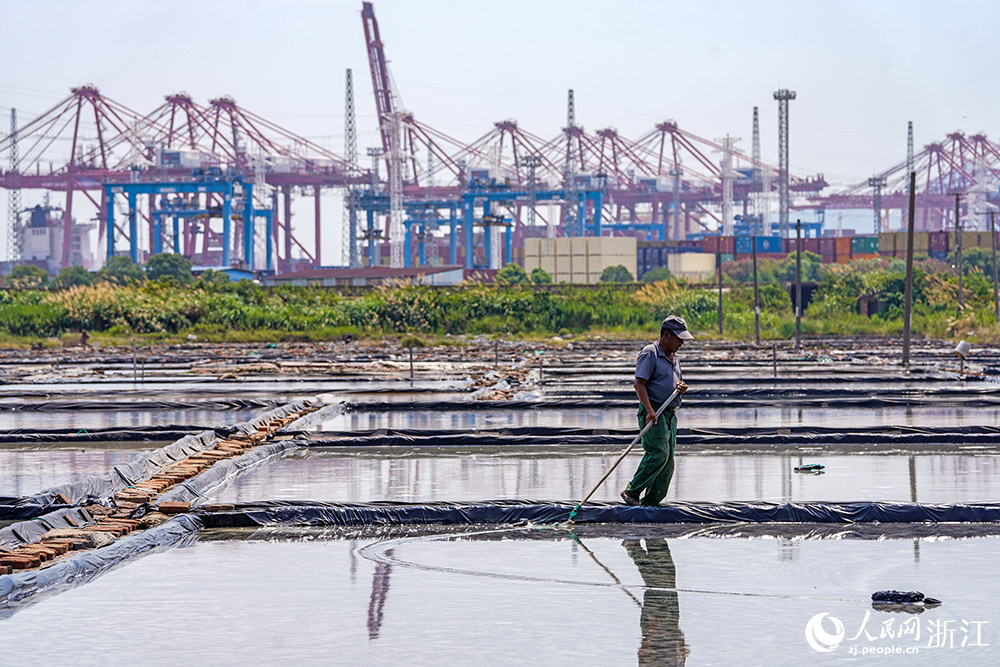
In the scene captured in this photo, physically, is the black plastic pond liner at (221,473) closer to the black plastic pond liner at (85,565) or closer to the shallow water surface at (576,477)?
the shallow water surface at (576,477)

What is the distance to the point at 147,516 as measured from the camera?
26.3ft

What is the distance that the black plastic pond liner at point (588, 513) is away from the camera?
7.85 meters

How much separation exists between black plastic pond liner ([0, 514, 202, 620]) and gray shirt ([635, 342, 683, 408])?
2963mm

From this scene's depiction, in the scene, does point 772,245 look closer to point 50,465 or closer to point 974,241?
point 974,241

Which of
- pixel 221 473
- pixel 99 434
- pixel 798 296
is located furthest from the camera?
pixel 798 296

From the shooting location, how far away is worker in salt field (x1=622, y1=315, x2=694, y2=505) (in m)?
7.86

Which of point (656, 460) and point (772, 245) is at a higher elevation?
point (772, 245)

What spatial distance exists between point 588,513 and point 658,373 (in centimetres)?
100

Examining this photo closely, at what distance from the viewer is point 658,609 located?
5789 millimetres

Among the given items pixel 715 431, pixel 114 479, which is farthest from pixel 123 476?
pixel 715 431

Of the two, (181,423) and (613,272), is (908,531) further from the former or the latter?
(613,272)

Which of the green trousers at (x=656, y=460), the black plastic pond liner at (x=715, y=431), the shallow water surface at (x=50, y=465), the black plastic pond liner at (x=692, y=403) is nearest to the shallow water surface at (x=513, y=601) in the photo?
the green trousers at (x=656, y=460)

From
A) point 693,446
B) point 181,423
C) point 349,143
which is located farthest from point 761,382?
point 349,143

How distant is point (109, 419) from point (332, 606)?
1012cm
